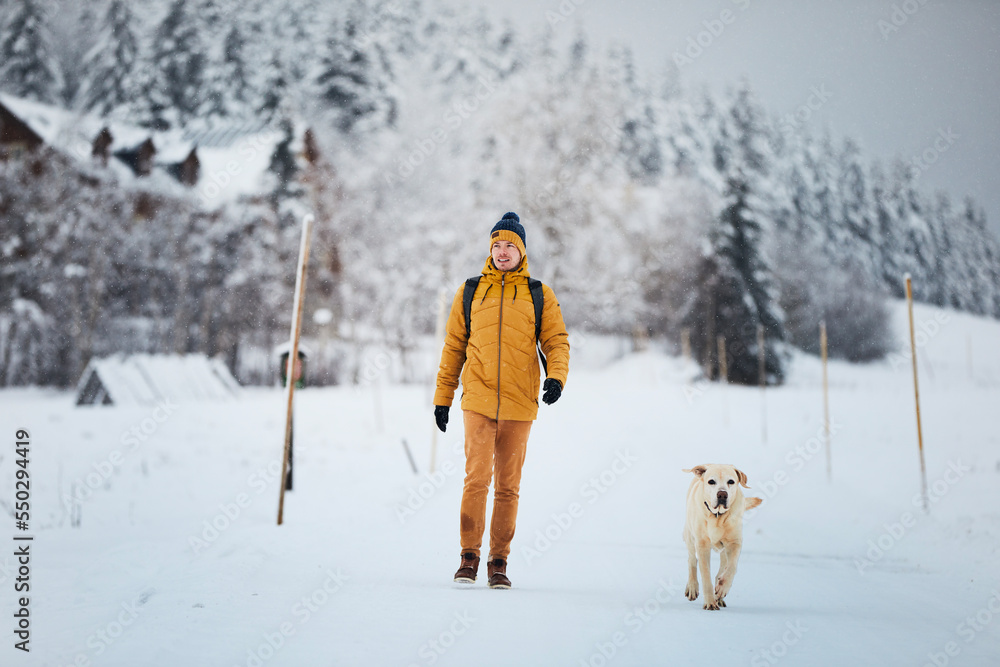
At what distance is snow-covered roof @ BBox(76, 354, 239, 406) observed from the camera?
51.1 ft

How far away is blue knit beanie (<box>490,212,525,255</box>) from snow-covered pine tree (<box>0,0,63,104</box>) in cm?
2663

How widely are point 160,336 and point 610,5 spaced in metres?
19.7

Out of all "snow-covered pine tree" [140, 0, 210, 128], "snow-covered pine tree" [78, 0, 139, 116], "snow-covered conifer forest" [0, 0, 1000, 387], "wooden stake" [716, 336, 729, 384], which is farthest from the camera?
"snow-covered pine tree" [140, 0, 210, 128]

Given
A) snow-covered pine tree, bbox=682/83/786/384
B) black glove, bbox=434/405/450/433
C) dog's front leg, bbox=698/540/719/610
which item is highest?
snow-covered pine tree, bbox=682/83/786/384

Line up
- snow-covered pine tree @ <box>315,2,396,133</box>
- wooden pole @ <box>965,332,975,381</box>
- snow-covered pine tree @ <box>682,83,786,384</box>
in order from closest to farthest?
1. wooden pole @ <box>965,332,975,381</box>
2. snow-covered pine tree @ <box>682,83,786,384</box>
3. snow-covered pine tree @ <box>315,2,396,133</box>

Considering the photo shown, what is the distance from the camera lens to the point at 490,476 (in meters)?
3.26

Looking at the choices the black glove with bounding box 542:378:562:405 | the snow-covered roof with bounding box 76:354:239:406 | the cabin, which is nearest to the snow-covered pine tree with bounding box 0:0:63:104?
the cabin

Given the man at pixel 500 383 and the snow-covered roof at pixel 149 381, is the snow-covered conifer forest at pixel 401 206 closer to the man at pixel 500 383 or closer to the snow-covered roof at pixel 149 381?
the snow-covered roof at pixel 149 381

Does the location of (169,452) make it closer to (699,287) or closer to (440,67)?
(699,287)

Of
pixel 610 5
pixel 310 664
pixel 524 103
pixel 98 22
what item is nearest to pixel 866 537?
pixel 310 664

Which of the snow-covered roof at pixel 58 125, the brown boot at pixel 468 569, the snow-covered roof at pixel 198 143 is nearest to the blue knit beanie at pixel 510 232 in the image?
the brown boot at pixel 468 569

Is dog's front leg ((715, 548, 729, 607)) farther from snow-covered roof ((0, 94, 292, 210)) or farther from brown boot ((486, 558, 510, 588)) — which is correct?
snow-covered roof ((0, 94, 292, 210))

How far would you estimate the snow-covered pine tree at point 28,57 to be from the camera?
22625 mm

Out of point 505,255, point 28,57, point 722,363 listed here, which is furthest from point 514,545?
point 28,57
